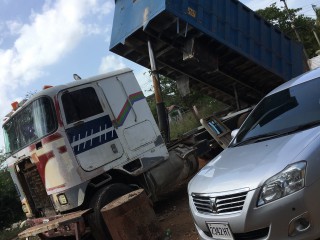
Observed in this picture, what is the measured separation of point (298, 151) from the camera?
3.43 metres

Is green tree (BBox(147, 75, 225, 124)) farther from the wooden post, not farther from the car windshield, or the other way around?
the car windshield

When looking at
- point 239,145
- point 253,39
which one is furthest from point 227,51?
point 239,145

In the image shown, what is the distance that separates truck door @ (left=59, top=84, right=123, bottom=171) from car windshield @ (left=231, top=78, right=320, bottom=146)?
241 centimetres

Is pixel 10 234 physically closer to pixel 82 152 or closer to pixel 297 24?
pixel 82 152

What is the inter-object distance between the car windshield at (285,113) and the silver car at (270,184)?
1 cm

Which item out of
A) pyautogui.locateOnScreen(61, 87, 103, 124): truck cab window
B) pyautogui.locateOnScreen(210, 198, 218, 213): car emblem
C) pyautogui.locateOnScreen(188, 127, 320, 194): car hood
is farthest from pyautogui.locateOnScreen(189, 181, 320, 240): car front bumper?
pyautogui.locateOnScreen(61, 87, 103, 124): truck cab window

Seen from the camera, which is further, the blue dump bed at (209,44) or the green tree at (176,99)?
the green tree at (176,99)

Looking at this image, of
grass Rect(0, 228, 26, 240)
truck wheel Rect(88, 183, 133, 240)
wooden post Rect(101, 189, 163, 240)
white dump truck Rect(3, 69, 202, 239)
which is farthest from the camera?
grass Rect(0, 228, 26, 240)

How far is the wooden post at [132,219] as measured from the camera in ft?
17.6

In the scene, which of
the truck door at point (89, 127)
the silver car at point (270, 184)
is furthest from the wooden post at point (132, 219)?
the silver car at point (270, 184)

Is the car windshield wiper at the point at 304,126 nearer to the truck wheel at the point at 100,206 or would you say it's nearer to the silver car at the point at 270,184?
the silver car at the point at 270,184

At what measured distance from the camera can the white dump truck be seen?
6.00 m

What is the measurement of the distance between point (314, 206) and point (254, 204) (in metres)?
0.46

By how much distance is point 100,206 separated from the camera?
5.94m
